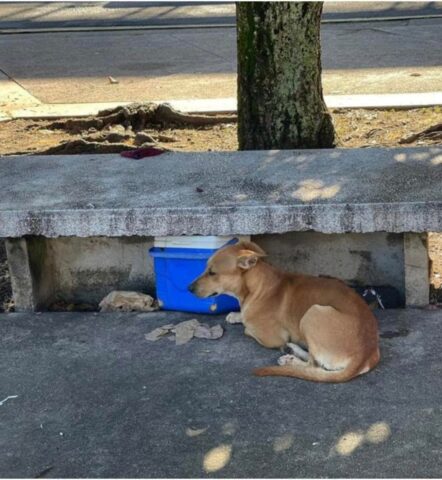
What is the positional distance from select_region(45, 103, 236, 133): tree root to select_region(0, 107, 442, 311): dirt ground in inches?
3.0

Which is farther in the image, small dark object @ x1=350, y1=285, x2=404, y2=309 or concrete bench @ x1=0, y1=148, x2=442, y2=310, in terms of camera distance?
small dark object @ x1=350, y1=285, x2=404, y2=309

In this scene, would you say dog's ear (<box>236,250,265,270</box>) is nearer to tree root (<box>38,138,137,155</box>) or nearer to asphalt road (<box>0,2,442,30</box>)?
tree root (<box>38,138,137,155</box>)

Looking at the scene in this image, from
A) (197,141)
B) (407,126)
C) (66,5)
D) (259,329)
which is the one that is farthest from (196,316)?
(66,5)

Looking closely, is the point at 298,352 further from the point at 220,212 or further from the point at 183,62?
the point at 183,62

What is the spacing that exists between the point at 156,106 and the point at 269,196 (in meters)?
4.11

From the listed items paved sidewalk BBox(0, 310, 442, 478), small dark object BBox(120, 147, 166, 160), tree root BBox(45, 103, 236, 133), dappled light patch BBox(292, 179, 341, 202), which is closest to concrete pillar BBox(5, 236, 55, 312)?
paved sidewalk BBox(0, 310, 442, 478)

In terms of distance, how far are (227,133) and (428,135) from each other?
1.84m

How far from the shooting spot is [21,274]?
18.7 ft

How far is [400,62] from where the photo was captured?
1211 centimetres

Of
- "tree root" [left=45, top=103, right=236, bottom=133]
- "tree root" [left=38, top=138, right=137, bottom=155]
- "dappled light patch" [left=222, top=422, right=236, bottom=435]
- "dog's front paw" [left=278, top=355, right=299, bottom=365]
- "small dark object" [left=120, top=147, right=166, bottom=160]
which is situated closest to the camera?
"dappled light patch" [left=222, top=422, right=236, bottom=435]

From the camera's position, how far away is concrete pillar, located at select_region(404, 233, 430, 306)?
5.52 m

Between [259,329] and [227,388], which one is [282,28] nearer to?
[259,329]

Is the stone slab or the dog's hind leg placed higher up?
the stone slab

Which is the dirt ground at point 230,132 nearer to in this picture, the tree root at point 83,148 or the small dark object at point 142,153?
the tree root at point 83,148
